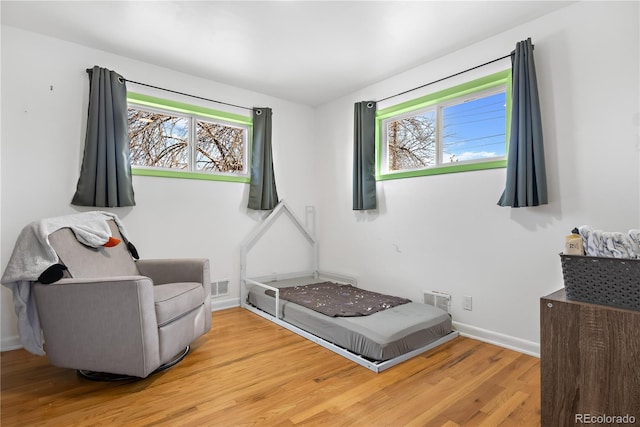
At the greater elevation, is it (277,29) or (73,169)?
(277,29)

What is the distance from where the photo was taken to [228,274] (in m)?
3.50

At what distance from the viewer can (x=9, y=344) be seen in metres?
2.41

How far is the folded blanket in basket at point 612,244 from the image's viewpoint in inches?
46.2

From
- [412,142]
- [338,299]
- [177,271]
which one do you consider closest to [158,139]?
[177,271]

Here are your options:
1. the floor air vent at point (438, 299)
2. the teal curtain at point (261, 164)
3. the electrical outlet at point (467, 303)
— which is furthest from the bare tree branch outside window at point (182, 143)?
the electrical outlet at point (467, 303)

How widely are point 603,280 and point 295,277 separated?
3.09 metres

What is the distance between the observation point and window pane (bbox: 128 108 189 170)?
3.10 m

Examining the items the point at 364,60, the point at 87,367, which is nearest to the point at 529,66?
the point at 364,60

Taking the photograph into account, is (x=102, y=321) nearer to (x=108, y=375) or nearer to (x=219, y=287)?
(x=108, y=375)

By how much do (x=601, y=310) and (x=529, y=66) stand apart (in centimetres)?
179

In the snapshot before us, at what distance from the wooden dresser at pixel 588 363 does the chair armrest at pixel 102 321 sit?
185 centimetres

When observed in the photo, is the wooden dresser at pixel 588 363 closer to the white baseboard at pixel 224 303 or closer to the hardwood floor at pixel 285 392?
the hardwood floor at pixel 285 392

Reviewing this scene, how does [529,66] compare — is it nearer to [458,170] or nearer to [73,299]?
[458,170]

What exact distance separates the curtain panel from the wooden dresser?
2.95m
